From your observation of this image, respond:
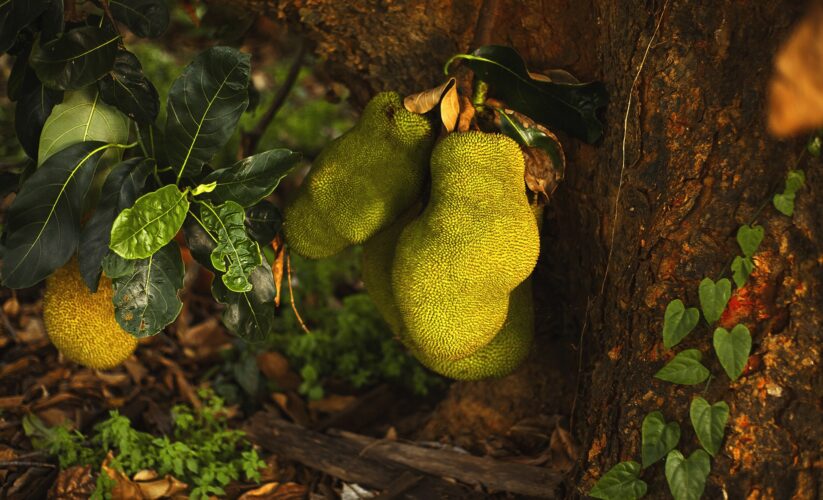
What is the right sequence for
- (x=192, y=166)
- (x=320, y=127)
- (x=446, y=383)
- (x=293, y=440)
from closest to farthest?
(x=192, y=166)
(x=293, y=440)
(x=446, y=383)
(x=320, y=127)

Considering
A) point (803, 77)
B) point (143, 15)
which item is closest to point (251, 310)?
point (143, 15)

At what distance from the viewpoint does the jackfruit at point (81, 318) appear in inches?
70.5

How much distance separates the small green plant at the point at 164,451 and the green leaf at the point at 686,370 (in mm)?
1122

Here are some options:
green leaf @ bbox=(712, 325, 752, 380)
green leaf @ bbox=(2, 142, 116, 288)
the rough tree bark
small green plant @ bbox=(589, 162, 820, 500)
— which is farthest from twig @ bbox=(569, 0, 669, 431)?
green leaf @ bbox=(2, 142, 116, 288)

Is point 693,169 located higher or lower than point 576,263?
higher

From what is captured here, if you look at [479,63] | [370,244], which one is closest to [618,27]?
[479,63]

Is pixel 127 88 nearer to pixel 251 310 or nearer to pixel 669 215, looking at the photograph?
pixel 251 310

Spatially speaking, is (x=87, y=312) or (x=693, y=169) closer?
(x=693, y=169)

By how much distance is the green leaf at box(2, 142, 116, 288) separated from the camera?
162 cm

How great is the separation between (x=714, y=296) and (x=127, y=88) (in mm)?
1225

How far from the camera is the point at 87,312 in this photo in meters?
1.79

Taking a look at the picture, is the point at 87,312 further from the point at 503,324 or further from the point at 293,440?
the point at 503,324

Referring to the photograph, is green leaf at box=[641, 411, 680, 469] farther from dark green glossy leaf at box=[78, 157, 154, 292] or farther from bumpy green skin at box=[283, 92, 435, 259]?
dark green glossy leaf at box=[78, 157, 154, 292]

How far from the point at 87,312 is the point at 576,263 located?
43.5 inches
